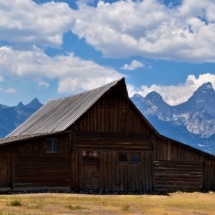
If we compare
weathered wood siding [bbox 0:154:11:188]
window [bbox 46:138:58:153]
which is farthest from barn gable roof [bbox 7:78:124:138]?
weathered wood siding [bbox 0:154:11:188]

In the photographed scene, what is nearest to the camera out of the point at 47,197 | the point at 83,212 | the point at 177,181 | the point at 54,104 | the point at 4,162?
the point at 83,212

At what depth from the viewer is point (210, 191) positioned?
47219 millimetres

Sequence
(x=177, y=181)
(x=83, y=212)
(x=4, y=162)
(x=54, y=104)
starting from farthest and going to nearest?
(x=54, y=104) < (x=177, y=181) < (x=4, y=162) < (x=83, y=212)

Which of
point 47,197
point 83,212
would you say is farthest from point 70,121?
point 83,212

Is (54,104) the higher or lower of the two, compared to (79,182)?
higher

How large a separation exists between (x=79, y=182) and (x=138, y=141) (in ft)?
20.2

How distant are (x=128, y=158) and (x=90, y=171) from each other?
3.59 metres

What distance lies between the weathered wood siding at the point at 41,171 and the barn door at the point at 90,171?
4.69 ft

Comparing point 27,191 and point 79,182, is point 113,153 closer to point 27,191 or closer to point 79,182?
point 79,182

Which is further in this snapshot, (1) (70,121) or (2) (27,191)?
(1) (70,121)

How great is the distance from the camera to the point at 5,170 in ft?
132

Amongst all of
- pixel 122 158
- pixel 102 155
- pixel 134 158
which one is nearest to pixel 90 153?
pixel 102 155

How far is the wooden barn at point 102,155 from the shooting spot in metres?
40.9

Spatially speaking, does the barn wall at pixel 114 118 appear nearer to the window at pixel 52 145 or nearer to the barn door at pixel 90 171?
the barn door at pixel 90 171
